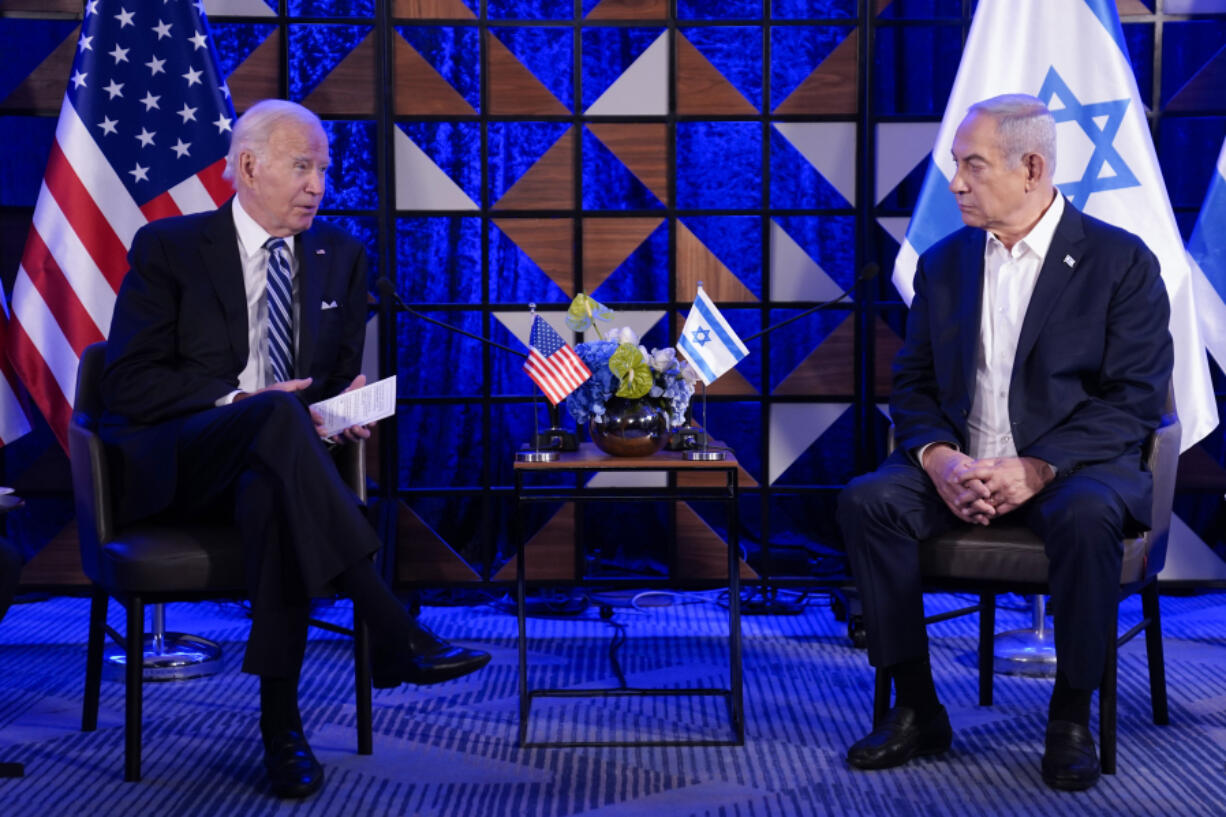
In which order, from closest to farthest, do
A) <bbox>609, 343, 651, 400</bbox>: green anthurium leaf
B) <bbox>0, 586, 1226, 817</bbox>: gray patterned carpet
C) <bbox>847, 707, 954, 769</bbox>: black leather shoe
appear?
<bbox>0, 586, 1226, 817</bbox>: gray patterned carpet → <bbox>847, 707, 954, 769</bbox>: black leather shoe → <bbox>609, 343, 651, 400</bbox>: green anthurium leaf

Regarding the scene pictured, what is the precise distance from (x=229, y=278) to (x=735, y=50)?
2.23 meters

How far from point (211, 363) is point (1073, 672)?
7.08ft

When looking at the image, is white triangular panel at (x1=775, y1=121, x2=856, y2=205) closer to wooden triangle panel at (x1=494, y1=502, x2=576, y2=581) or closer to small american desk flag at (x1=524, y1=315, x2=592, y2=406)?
wooden triangle panel at (x1=494, y1=502, x2=576, y2=581)

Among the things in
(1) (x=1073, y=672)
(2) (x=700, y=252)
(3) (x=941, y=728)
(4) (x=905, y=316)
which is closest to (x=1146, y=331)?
(1) (x=1073, y=672)

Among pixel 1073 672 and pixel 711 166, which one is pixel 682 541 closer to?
pixel 711 166

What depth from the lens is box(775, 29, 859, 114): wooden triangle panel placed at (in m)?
4.67

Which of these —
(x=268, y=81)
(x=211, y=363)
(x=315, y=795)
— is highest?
(x=268, y=81)

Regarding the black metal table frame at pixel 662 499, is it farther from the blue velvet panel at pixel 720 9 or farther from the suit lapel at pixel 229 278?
the blue velvet panel at pixel 720 9

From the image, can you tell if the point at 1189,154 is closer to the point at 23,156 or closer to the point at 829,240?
the point at 829,240

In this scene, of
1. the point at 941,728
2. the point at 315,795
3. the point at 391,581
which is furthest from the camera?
the point at 391,581

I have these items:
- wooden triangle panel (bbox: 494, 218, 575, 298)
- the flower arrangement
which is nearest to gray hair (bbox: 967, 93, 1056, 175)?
the flower arrangement

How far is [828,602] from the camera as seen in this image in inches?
191

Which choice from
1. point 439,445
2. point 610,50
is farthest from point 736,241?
point 439,445

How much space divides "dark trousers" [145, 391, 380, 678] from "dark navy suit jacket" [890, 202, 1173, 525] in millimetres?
1399
